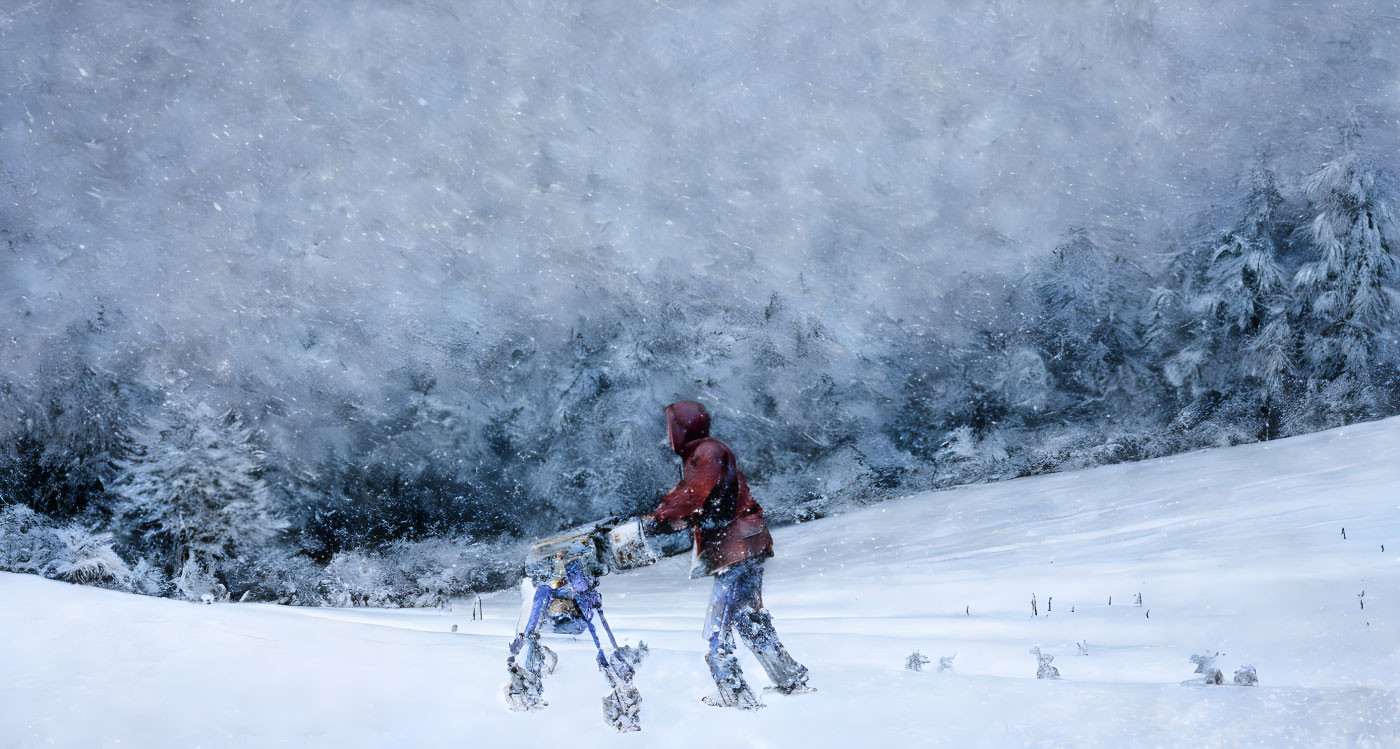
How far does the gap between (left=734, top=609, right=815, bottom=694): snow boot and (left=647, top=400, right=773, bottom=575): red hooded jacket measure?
0.76ft

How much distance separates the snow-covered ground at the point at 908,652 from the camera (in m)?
3.33

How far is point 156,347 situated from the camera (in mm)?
6922

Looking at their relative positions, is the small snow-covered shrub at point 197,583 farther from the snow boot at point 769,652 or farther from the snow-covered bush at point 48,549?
the snow boot at point 769,652

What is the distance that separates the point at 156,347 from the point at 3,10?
7.74 ft

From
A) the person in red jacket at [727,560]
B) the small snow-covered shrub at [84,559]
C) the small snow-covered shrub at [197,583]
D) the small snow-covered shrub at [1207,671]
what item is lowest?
the small snow-covered shrub at [197,583]

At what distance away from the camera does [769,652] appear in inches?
145

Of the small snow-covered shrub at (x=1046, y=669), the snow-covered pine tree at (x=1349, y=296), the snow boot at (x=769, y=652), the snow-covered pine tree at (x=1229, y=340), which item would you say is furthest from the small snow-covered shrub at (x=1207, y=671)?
the snow-covered pine tree at (x=1349, y=296)

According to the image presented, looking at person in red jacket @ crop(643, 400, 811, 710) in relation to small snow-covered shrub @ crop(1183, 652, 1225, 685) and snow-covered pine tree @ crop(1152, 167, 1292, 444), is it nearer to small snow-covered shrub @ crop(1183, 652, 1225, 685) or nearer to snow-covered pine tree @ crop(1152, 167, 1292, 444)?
small snow-covered shrub @ crop(1183, 652, 1225, 685)

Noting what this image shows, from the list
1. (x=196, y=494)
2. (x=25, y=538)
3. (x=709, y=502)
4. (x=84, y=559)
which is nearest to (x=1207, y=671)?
(x=709, y=502)

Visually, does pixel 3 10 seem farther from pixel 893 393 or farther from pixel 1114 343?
pixel 1114 343

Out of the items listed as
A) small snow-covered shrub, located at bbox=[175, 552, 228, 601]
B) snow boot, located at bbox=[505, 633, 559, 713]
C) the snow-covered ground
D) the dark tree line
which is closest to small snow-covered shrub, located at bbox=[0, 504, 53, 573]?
the dark tree line

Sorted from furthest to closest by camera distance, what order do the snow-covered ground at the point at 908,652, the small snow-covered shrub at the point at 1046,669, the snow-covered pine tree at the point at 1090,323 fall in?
1. the snow-covered pine tree at the point at 1090,323
2. the small snow-covered shrub at the point at 1046,669
3. the snow-covered ground at the point at 908,652

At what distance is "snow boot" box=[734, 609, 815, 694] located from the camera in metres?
3.68

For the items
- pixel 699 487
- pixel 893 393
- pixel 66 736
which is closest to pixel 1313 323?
pixel 893 393
